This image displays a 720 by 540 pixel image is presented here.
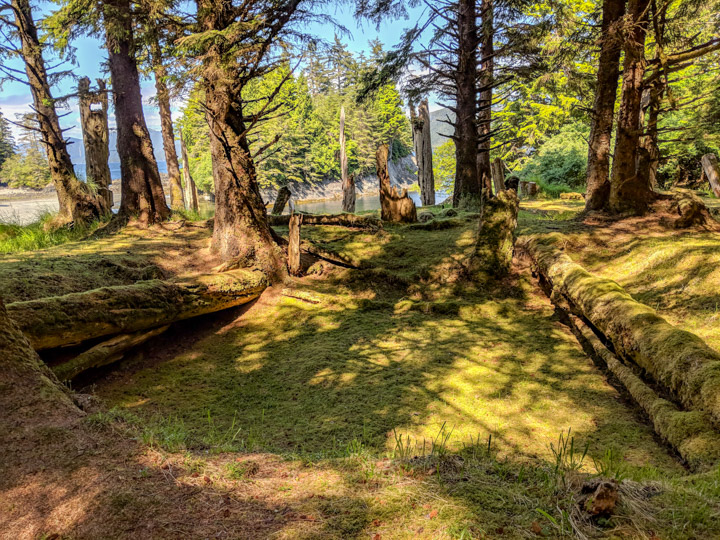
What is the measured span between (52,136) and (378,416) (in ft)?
35.6

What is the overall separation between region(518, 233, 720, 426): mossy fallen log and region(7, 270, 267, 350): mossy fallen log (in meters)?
4.76

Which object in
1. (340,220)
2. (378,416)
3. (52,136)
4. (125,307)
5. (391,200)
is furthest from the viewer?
(391,200)

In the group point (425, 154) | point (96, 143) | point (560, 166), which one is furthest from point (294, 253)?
point (560, 166)

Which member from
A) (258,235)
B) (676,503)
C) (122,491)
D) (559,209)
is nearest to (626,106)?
(559,209)

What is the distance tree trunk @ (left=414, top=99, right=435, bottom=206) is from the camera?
1664cm

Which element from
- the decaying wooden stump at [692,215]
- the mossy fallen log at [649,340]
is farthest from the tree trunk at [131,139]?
the decaying wooden stump at [692,215]

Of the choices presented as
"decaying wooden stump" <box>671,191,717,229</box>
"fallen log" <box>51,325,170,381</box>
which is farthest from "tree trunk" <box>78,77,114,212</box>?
"decaying wooden stump" <box>671,191,717,229</box>

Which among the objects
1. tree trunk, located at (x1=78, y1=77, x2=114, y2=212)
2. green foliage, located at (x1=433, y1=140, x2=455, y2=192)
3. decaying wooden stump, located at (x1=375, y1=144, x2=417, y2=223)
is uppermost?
green foliage, located at (x1=433, y1=140, x2=455, y2=192)

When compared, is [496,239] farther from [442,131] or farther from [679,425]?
[442,131]

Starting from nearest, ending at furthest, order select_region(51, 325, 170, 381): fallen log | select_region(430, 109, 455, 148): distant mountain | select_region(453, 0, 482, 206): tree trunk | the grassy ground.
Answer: the grassy ground
select_region(51, 325, 170, 381): fallen log
select_region(453, 0, 482, 206): tree trunk
select_region(430, 109, 455, 148): distant mountain

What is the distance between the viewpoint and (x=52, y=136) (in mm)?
9555

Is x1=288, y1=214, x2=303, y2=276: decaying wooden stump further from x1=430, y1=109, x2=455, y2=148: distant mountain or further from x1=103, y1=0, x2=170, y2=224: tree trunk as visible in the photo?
x1=430, y1=109, x2=455, y2=148: distant mountain

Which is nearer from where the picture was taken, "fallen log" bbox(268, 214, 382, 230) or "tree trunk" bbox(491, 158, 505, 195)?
"fallen log" bbox(268, 214, 382, 230)

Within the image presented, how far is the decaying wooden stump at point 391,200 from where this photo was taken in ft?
33.4
